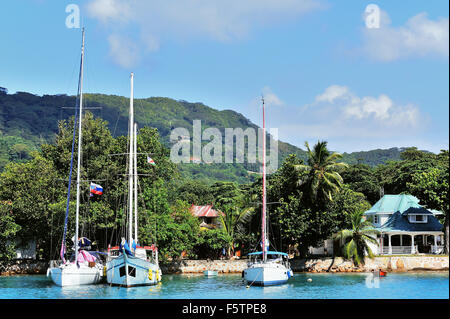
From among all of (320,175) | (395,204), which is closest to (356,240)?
(320,175)

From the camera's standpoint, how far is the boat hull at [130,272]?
38062 millimetres

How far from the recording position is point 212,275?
5016 centimetres

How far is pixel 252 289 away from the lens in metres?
38.3

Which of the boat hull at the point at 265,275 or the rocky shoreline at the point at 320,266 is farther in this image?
the rocky shoreline at the point at 320,266

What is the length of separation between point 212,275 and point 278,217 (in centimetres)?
840

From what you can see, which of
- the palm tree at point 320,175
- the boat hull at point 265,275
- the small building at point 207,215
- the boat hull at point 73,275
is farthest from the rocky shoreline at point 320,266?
the small building at point 207,215

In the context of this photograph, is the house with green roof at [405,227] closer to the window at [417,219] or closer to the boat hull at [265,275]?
the window at [417,219]


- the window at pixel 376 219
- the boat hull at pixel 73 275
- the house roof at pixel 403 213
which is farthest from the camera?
the window at pixel 376 219

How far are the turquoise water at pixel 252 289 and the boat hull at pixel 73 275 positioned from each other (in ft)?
2.19

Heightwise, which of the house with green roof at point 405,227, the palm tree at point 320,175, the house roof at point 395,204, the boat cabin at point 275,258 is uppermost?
the palm tree at point 320,175

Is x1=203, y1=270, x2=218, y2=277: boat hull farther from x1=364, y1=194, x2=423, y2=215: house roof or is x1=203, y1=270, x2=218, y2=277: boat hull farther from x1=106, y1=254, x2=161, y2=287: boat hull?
x1=364, y1=194, x2=423, y2=215: house roof

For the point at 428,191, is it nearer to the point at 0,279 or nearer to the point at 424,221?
the point at 424,221

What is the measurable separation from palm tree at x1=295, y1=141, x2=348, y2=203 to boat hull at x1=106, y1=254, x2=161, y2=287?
18260 millimetres
